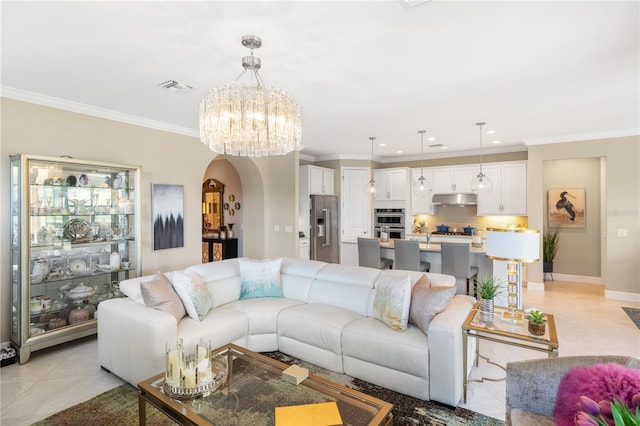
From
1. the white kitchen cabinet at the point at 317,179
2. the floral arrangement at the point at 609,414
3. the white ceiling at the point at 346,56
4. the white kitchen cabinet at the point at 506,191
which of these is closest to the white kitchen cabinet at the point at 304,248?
the white kitchen cabinet at the point at 317,179

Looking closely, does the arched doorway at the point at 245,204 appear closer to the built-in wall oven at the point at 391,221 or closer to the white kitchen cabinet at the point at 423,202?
the built-in wall oven at the point at 391,221

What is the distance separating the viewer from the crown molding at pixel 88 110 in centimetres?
340

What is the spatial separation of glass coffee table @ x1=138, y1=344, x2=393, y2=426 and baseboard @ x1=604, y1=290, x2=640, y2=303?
5693mm

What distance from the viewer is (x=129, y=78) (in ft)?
10.2

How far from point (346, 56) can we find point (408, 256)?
3.07 meters

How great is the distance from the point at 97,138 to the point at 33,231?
1332 millimetres

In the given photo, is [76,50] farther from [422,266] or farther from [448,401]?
[422,266]

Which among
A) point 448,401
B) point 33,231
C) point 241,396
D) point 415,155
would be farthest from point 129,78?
point 415,155

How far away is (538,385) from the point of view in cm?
170

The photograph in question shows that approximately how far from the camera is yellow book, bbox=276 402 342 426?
165 cm

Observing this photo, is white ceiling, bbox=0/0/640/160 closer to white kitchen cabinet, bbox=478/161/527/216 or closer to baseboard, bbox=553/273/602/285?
white kitchen cabinet, bbox=478/161/527/216

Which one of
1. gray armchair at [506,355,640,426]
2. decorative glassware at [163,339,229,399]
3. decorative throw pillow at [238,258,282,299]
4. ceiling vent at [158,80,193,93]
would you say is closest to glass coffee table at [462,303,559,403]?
gray armchair at [506,355,640,426]

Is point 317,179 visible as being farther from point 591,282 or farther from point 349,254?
point 591,282

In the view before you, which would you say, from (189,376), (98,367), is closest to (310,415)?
(189,376)
